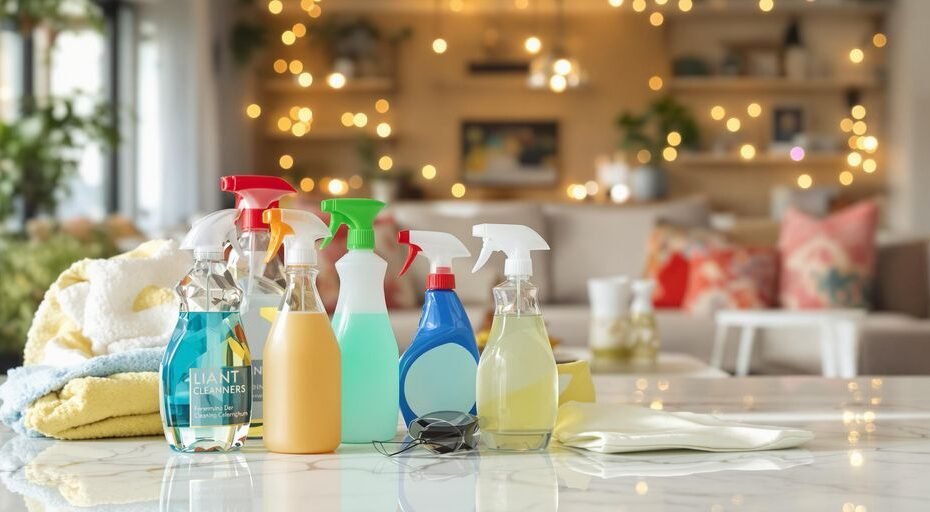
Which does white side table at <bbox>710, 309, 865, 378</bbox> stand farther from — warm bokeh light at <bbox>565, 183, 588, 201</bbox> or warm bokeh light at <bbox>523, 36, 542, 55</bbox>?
warm bokeh light at <bbox>523, 36, 542, 55</bbox>

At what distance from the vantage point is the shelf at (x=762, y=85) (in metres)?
6.98

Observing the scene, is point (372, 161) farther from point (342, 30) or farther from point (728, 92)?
point (728, 92)

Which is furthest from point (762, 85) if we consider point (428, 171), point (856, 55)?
point (428, 171)

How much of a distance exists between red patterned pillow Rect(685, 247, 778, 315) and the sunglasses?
3444 millimetres

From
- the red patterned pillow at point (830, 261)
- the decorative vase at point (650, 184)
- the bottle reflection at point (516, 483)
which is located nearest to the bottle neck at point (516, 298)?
the bottle reflection at point (516, 483)

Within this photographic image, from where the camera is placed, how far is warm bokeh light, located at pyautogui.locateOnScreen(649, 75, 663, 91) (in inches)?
282

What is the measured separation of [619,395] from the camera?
4.00ft

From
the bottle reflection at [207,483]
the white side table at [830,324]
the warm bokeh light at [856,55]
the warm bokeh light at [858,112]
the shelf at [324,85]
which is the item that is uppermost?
the warm bokeh light at [856,55]

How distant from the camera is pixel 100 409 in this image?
891 mm

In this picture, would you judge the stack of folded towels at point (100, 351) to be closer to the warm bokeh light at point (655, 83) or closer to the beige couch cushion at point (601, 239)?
the beige couch cushion at point (601, 239)

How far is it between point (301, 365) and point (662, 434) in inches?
10.6

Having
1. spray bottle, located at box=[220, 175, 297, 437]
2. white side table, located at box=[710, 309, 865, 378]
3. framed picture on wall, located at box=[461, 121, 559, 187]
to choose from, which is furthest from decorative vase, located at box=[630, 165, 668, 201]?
spray bottle, located at box=[220, 175, 297, 437]

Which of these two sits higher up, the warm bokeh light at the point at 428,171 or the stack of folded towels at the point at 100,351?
the warm bokeh light at the point at 428,171

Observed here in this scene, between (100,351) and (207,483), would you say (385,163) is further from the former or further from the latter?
(207,483)
